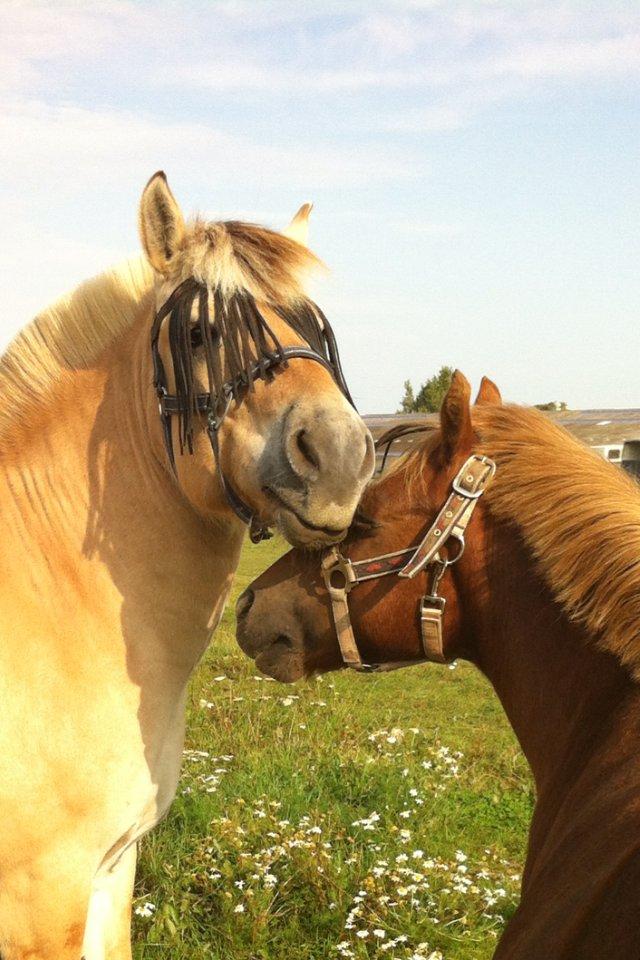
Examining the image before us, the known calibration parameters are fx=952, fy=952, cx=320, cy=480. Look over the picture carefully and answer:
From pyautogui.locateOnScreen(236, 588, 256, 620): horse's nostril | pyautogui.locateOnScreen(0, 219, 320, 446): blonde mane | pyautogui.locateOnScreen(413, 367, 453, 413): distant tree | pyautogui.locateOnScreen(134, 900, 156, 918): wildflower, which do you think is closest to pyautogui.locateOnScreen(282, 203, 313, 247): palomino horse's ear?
pyautogui.locateOnScreen(0, 219, 320, 446): blonde mane

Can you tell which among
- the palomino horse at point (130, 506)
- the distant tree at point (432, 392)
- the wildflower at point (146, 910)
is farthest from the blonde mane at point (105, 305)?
the distant tree at point (432, 392)

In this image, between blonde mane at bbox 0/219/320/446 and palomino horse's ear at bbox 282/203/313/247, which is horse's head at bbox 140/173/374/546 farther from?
palomino horse's ear at bbox 282/203/313/247

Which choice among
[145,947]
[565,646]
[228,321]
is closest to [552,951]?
[565,646]

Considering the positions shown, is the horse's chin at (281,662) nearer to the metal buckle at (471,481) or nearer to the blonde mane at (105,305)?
the metal buckle at (471,481)

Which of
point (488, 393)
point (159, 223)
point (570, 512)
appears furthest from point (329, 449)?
point (159, 223)

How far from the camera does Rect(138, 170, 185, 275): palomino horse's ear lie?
268 cm

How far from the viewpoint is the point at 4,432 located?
118 inches

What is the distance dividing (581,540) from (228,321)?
1134 millimetres

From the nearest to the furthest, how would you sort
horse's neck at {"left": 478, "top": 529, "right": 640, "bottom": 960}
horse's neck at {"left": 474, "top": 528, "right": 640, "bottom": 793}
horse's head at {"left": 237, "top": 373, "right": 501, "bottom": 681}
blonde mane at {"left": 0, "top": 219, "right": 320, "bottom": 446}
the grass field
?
horse's neck at {"left": 478, "top": 529, "right": 640, "bottom": 960} → horse's neck at {"left": 474, "top": 528, "right": 640, "bottom": 793} → horse's head at {"left": 237, "top": 373, "right": 501, "bottom": 681} → blonde mane at {"left": 0, "top": 219, "right": 320, "bottom": 446} → the grass field

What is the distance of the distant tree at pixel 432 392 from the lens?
28.8 metres

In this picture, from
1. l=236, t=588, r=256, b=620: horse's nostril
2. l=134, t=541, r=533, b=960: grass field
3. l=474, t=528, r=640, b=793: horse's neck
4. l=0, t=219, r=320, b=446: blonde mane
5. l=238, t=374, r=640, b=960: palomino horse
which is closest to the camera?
l=238, t=374, r=640, b=960: palomino horse

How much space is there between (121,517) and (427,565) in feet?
3.14

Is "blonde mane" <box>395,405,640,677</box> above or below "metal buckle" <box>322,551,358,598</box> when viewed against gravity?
above

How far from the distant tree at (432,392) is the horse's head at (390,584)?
25.1 meters
